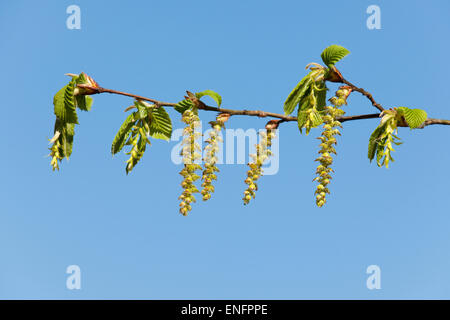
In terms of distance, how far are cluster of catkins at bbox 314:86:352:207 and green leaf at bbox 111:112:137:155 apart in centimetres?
111

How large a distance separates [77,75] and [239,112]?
0.99 m

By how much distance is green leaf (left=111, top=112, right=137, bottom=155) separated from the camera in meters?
3.07

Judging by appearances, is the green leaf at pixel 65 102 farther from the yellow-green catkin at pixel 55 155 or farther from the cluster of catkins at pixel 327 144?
the cluster of catkins at pixel 327 144

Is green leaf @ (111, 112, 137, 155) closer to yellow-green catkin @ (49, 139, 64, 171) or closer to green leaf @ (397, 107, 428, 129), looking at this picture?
yellow-green catkin @ (49, 139, 64, 171)

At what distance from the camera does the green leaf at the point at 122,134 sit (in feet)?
10.1

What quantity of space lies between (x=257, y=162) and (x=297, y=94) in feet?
1.55

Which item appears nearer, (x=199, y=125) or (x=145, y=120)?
(x=199, y=125)

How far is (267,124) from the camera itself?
2896 mm

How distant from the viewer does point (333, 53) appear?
9.23ft

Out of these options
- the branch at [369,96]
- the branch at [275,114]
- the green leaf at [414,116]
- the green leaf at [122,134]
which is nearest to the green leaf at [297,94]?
the branch at [275,114]

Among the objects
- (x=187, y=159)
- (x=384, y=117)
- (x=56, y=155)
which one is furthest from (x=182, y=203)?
(x=384, y=117)

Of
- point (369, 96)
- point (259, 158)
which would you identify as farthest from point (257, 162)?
point (369, 96)

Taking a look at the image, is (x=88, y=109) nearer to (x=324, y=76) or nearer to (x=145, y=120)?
(x=145, y=120)

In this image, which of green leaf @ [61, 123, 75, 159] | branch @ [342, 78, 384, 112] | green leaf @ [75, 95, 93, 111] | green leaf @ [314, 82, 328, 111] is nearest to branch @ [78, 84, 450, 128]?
branch @ [342, 78, 384, 112]
